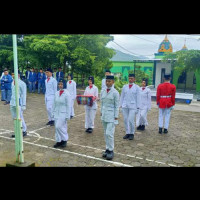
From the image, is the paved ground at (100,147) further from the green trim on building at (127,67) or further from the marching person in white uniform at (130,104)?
the green trim on building at (127,67)

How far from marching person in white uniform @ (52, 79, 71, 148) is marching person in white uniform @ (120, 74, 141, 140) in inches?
65.9

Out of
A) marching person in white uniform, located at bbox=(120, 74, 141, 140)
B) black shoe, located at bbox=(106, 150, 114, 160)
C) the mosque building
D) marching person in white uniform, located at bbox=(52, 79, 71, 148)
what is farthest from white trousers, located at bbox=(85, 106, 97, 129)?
the mosque building

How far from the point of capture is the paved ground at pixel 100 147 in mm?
4660

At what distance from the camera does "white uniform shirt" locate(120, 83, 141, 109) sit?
239 inches

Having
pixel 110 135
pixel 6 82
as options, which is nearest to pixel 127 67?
pixel 6 82

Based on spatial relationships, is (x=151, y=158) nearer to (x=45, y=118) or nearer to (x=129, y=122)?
(x=129, y=122)

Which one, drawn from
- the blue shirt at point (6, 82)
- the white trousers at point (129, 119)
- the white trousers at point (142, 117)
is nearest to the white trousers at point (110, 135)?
the white trousers at point (129, 119)

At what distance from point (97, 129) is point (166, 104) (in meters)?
2.34

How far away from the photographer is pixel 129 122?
6133 mm

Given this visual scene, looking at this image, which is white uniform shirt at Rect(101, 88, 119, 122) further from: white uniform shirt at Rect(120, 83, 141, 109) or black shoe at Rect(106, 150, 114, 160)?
white uniform shirt at Rect(120, 83, 141, 109)

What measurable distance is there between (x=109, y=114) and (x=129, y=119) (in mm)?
1366

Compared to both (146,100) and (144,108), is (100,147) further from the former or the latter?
(146,100)
